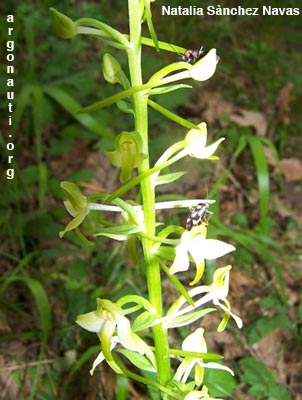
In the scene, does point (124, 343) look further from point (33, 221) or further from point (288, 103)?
point (288, 103)

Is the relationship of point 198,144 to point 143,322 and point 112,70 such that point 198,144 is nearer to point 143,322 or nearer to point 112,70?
point 112,70

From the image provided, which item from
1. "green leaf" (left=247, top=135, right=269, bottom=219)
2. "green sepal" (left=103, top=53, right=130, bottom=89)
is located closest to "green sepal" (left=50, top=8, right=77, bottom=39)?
"green sepal" (left=103, top=53, right=130, bottom=89)

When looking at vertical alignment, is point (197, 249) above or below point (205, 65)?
below

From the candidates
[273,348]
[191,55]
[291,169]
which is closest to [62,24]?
[191,55]

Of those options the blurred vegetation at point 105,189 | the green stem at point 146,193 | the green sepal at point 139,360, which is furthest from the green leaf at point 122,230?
the blurred vegetation at point 105,189

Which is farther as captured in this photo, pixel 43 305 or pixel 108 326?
pixel 43 305

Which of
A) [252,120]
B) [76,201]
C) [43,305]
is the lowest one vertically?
[43,305]

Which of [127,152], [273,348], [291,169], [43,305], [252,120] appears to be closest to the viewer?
[127,152]
